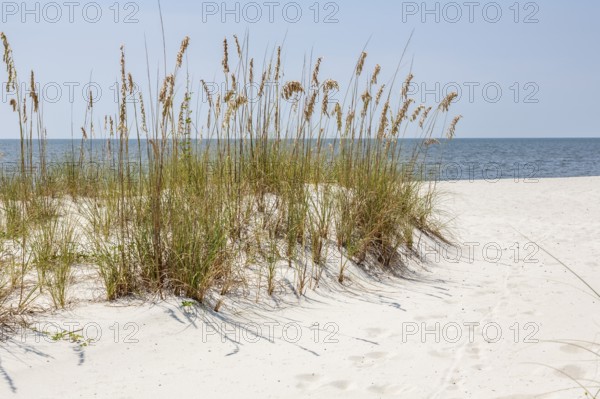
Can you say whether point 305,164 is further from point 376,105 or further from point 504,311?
point 504,311

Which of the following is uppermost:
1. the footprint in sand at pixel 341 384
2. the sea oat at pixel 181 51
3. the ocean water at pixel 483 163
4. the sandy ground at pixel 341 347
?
the sea oat at pixel 181 51

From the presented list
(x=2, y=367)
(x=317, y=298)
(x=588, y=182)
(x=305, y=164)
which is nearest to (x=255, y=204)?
(x=305, y=164)

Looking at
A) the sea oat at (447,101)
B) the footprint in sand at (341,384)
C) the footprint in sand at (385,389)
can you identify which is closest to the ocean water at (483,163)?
the sea oat at (447,101)

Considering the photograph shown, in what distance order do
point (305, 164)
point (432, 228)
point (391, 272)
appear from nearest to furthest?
point (391, 272) < point (305, 164) < point (432, 228)

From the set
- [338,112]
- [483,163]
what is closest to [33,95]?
[338,112]

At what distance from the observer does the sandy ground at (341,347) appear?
2.51m

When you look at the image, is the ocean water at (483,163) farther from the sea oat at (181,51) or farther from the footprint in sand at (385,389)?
the footprint in sand at (385,389)

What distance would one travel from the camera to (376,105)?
4.77 meters

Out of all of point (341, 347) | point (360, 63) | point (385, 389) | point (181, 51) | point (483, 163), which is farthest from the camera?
point (483, 163)

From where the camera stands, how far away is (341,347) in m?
3.00

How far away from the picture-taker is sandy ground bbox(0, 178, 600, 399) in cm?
251

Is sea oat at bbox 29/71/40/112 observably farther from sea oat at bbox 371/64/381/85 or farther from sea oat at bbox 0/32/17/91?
sea oat at bbox 371/64/381/85

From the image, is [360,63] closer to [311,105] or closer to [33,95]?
[311,105]

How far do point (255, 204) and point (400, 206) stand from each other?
1298mm
